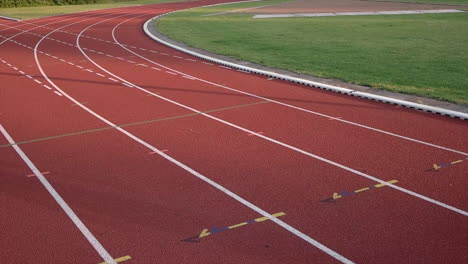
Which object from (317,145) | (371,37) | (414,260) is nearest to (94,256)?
(414,260)

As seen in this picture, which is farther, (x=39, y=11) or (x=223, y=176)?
(x=39, y=11)

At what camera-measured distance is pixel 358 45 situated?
55.6ft

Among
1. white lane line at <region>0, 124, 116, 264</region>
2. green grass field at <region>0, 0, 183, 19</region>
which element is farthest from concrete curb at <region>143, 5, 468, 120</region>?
green grass field at <region>0, 0, 183, 19</region>

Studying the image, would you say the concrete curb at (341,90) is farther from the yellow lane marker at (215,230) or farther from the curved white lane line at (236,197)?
the yellow lane marker at (215,230)

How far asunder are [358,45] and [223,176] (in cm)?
1182

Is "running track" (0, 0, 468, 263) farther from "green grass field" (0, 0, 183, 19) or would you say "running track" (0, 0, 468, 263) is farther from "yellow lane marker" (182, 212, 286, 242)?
"green grass field" (0, 0, 183, 19)

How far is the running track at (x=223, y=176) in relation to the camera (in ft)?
16.1

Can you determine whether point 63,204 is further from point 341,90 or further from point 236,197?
point 341,90

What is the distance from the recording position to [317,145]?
299 inches

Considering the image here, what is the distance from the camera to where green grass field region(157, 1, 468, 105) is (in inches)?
457

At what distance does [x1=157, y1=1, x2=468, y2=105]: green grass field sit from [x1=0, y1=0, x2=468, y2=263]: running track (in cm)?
187

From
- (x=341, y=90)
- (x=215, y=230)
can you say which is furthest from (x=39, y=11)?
(x=215, y=230)

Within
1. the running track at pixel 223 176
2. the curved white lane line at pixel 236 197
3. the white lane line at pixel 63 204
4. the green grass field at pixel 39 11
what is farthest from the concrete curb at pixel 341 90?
the green grass field at pixel 39 11

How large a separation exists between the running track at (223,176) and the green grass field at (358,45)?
187cm
